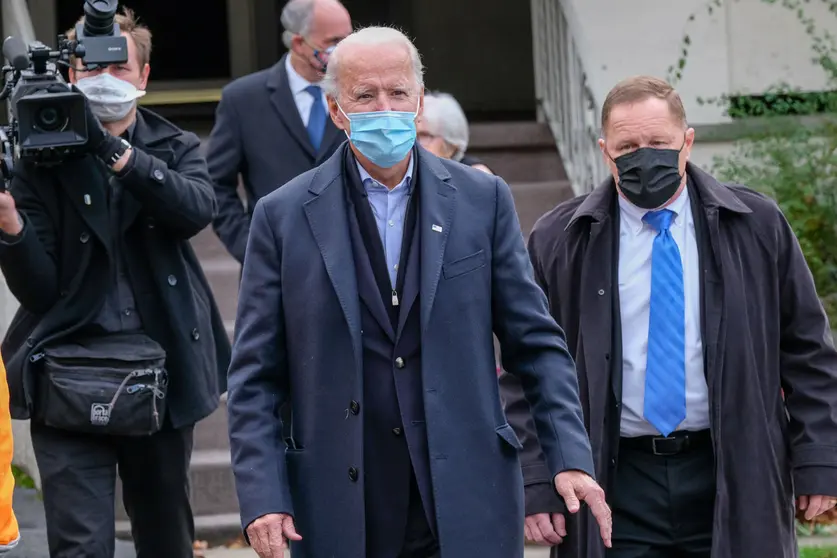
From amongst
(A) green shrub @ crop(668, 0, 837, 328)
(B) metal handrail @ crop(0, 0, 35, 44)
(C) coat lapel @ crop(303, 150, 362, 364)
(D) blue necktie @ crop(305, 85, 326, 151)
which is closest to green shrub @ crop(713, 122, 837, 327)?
(A) green shrub @ crop(668, 0, 837, 328)

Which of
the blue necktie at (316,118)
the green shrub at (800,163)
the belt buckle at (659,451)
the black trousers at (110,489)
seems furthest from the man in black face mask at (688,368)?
the green shrub at (800,163)

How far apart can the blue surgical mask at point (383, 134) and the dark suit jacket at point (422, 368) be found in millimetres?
123

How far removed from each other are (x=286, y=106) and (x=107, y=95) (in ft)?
4.38

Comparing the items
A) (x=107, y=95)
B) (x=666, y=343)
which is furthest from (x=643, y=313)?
(x=107, y=95)

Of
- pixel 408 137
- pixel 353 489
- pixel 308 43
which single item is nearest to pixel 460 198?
pixel 408 137

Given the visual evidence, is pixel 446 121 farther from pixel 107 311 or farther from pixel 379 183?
pixel 379 183

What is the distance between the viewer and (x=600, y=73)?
9500 millimetres

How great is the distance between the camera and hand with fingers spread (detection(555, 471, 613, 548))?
4.03 meters

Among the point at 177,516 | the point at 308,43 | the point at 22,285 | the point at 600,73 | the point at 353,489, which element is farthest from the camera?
the point at 600,73

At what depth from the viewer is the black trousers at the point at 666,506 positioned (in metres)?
4.79

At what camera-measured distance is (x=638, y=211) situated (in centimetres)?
502

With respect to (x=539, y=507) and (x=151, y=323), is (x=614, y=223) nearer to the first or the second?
(x=539, y=507)

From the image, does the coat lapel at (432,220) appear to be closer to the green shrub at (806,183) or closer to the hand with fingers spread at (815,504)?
the hand with fingers spread at (815,504)

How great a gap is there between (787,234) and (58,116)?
2322mm
